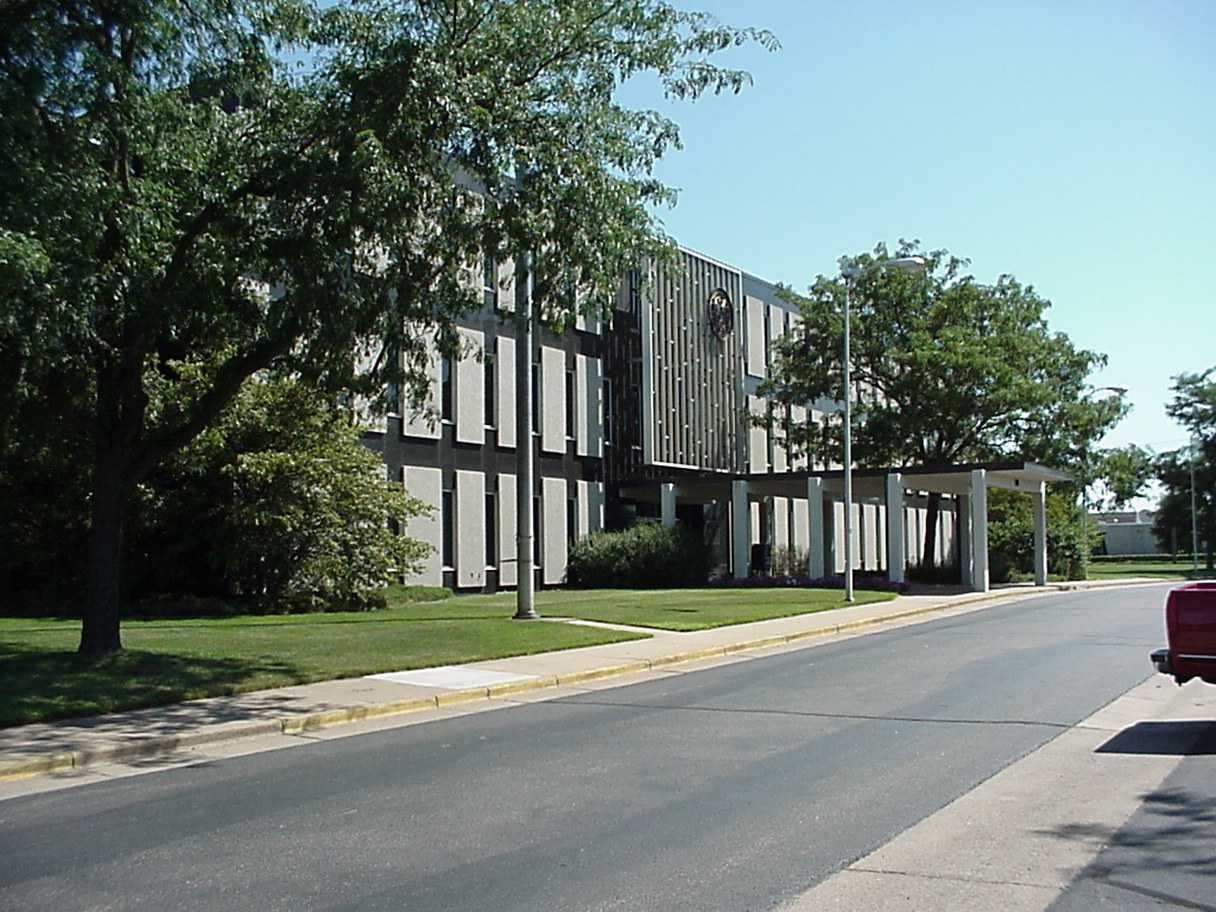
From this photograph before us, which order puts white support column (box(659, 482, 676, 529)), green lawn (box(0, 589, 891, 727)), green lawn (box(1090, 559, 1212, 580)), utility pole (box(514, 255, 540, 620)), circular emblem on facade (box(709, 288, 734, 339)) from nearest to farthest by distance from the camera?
green lawn (box(0, 589, 891, 727)) < utility pole (box(514, 255, 540, 620)) < white support column (box(659, 482, 676, 529)) < circular emblem on facade (box(709, 288, 734, 339)) < green lawn (box(1090, 559, 1212, 580))

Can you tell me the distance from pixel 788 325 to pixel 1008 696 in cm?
4156

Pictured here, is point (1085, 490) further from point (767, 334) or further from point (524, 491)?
point (524, 491)

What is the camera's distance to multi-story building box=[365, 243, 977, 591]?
3606 centimetres

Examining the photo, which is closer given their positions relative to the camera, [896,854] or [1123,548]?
[896,854]

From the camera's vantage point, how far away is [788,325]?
54.4 m

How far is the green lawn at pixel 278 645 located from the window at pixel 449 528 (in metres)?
5.83

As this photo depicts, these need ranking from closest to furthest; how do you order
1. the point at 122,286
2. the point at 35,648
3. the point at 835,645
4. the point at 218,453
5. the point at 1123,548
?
the point at 122,286, the point at 35,648, the point at 835,645, the point at 218,453, the point at 1123,548

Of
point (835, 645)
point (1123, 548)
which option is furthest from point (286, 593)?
point (1123, 548)

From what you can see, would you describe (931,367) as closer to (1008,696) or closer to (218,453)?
(218,453)

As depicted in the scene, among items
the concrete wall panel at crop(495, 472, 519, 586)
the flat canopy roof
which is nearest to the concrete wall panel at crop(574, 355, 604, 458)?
the flat canopy roof

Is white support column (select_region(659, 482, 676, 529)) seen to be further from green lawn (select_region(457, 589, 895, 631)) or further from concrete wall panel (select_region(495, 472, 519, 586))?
concrete wall panel (select_region(495, 472, 519, 586))

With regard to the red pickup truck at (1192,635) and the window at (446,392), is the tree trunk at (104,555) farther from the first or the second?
the window at (446,392)

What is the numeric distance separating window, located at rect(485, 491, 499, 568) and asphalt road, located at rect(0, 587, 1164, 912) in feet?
76.1

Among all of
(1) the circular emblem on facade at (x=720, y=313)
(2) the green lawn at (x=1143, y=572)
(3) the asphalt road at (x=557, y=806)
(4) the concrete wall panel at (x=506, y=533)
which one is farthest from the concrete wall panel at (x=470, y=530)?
(2) the green lawn at (x=1143, y=572)
